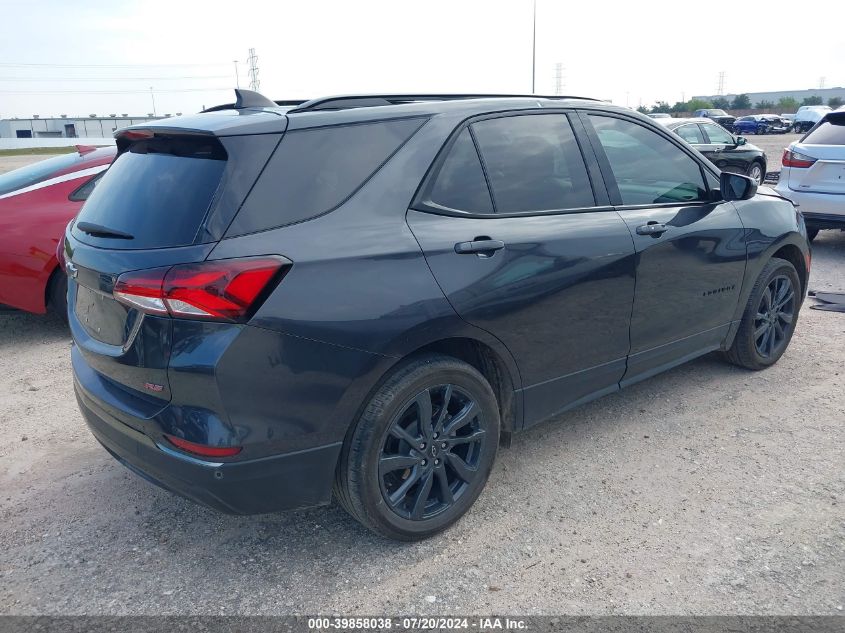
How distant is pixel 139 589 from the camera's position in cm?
274

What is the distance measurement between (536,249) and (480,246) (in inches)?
13.2

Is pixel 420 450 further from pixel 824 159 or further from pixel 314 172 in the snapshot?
pixel 824 159

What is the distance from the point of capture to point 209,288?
2355mm

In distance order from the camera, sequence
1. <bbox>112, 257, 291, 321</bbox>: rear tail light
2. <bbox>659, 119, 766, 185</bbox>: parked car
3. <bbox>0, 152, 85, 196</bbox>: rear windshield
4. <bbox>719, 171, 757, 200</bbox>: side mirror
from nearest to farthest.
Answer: <bbox>112, 257, 291, 321</bbox>: rear tail light
<bbox>719, 171, 757, 200</bbox>: side mirror
<bbox>0, 152, 85, 196</bbox>: rear windshield
<bbox>659, 119, 766, 185</bbox>: parked car

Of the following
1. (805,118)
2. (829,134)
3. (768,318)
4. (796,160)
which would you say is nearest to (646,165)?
(768,318)

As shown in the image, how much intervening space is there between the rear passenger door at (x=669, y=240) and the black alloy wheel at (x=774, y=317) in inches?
17.9

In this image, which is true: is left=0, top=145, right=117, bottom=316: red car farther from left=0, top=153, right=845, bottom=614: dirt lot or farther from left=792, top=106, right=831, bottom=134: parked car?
left=792, top=106, right=831, bottom=134: parked car

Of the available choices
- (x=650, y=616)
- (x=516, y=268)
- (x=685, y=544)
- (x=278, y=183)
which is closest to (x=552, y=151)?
(x=516, y=268)

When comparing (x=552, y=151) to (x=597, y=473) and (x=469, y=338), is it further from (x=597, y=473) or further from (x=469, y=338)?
(x=597, y=473)

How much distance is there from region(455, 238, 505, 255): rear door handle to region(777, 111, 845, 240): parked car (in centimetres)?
651

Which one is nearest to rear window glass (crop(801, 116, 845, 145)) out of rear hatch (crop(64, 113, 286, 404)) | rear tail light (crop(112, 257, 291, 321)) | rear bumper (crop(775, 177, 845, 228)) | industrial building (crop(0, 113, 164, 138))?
rear bumper (crop(775, 177, 845, 228))

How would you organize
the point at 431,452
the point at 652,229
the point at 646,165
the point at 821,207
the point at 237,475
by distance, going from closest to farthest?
the point at 237,475 < the point at 431,452 < the point at 652,229 < the point at 646,165 < the point at 821,207

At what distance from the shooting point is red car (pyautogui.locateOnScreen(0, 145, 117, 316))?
548 centimetres

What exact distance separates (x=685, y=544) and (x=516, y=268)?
1.35m
